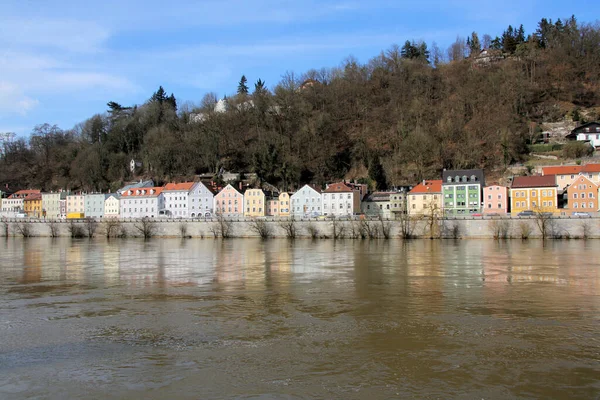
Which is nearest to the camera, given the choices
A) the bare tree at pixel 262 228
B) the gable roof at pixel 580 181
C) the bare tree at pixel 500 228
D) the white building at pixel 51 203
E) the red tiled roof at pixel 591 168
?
the bare tree at pixel 500 228

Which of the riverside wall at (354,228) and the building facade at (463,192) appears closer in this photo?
the riverside wall at (354,228)

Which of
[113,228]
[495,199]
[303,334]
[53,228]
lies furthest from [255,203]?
[303,334]

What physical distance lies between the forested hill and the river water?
172 ft

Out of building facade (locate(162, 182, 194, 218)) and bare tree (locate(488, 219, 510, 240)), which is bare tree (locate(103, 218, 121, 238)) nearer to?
building facade (locate(162, 182, 194, 218))

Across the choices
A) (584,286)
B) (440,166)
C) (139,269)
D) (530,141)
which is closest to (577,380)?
(584,286)

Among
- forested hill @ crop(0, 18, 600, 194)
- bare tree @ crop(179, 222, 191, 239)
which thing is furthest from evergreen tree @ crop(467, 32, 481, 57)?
bare tree @ crop(179, 222, 191, 239)

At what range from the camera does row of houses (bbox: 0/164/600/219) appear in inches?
2333

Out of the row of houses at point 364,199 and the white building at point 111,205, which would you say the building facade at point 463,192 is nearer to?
the row of houses at point 364,199

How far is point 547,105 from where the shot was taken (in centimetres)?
8406

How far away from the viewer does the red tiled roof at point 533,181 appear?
5941cm

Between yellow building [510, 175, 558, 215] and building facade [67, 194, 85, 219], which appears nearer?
yellow building [510, 175, 558, 215]

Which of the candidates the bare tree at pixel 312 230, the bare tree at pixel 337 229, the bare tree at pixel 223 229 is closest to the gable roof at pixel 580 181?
the bare tree at pixel 337 229

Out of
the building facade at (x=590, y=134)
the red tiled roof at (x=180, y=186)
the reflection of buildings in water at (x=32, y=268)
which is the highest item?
the building facade at (x=590, y=134)

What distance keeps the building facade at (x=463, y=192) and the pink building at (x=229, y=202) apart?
27568 millimetres
